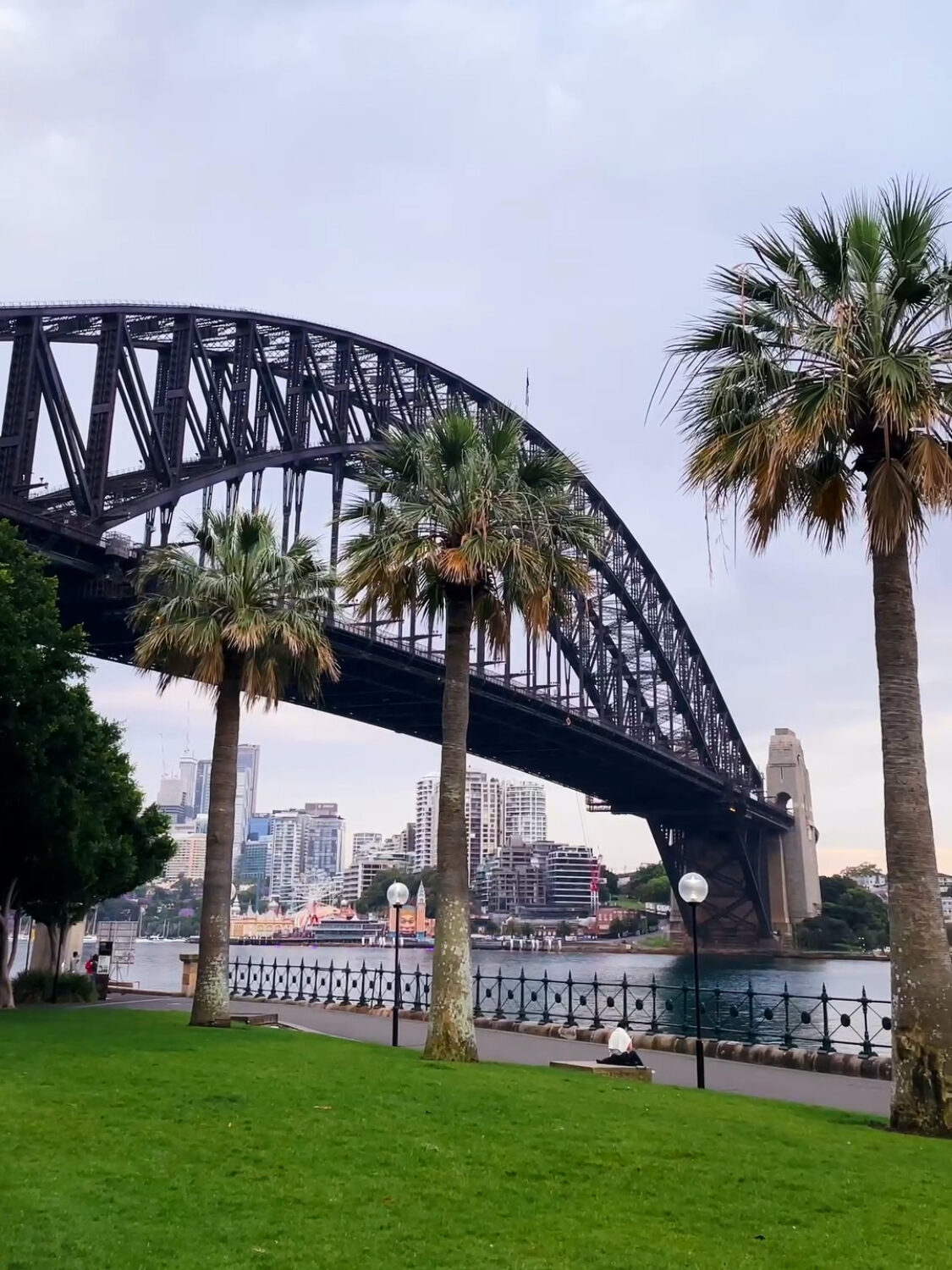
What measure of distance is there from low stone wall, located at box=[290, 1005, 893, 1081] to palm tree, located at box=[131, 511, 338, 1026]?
7.81 meters

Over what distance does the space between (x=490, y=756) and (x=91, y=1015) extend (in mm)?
64881

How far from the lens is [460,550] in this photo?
18734mm

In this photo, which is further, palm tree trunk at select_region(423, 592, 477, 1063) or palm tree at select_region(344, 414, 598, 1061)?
palm tree at select_region(344, 414, 598, 1061)

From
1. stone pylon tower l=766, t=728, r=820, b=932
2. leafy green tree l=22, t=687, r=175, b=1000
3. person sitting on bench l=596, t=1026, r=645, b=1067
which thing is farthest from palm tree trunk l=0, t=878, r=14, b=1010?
stone pylon tower l=766, t=728, r=820, b=932

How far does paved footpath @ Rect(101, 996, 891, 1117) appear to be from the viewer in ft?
56.1

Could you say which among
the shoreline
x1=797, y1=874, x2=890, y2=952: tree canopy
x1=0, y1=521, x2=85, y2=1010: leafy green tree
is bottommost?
the shoreline

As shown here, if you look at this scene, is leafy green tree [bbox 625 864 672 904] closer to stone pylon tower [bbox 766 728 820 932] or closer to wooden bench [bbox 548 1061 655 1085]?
stone pylon tower [bbox 766 728 820 932]

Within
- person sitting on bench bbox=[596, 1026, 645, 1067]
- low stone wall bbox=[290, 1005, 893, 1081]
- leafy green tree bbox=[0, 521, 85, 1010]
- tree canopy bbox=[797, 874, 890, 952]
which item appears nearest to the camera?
person sitting on bench bbox=[596, 1026, 645, 1067]

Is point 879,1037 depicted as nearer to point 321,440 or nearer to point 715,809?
point 321,440

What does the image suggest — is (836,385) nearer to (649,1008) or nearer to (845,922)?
(649,1008)

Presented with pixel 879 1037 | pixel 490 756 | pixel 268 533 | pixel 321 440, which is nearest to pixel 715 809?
pixel 490 756

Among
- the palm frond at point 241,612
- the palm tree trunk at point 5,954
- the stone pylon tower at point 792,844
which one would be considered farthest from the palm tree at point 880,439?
the stone pylon tower at point 792,844

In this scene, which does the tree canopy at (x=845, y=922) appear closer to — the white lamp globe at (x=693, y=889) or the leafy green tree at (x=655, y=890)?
the leafy green tree at (x=655, y=890)

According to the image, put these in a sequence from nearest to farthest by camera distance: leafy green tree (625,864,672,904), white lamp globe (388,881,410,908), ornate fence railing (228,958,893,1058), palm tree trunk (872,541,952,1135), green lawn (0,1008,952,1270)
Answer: green lawn (0,1008,952,1270) → palm tree trunk (872,541,952,1135) → white lamp globe (388,881,410,908) → ornate fence railing (228,958,893,1058) → leafy green tree (625,864,672,904)
